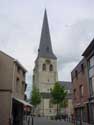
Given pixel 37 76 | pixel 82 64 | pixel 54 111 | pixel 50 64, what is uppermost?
pixel 50 64

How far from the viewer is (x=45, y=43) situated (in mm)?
91438

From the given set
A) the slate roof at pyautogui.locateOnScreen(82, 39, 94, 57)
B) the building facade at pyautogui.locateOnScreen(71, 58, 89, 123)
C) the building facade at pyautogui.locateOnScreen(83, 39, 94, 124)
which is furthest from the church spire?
the building facade at pyautogui.locateOnScreen(83, 39, 94, 124)

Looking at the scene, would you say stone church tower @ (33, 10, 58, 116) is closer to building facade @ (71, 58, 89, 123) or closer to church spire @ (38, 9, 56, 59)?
church spire @ (38, 9, 56, 59)

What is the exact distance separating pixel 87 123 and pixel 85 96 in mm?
3457

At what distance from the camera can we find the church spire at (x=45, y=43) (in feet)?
297

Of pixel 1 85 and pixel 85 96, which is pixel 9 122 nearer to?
pixel 1 85

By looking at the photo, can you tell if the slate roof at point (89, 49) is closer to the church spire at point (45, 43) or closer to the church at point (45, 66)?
the church at point (45, 66)

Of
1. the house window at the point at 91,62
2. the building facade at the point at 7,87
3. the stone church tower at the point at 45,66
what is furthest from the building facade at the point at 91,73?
the stone church tower at the point at 45,66

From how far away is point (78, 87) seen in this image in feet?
101

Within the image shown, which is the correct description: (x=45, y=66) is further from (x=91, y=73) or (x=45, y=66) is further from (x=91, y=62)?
(x=91, y=73)

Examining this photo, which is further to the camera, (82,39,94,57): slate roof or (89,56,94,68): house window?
(89,56,94,68): house window

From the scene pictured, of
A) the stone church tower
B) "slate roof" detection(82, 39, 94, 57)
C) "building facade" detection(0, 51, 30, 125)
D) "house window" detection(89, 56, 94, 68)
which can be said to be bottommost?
"building facade" detection(0, 51, 30, 125)

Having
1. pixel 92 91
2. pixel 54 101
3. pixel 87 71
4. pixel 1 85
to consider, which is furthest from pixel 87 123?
pixel 54 101

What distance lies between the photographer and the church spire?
297ft
